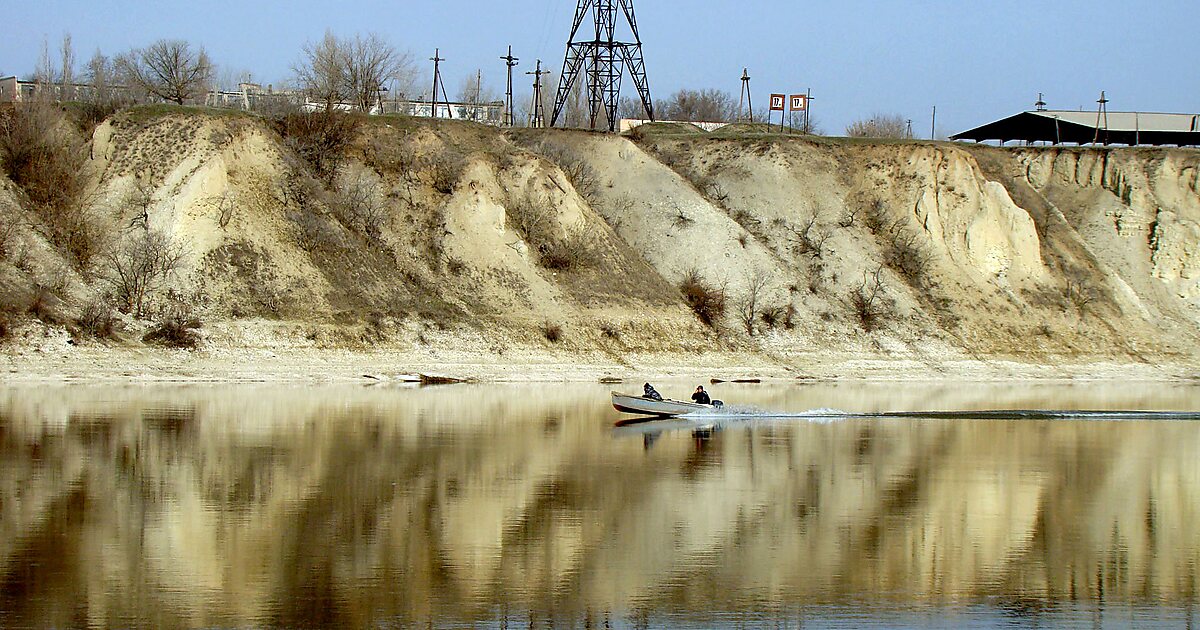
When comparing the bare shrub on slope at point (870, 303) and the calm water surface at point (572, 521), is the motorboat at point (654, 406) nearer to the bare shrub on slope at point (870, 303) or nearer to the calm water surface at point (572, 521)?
the calm water surface at point (572, 521)

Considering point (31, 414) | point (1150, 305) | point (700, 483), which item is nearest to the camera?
point (700, 483)

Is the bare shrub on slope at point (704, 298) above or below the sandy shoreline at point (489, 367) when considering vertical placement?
above

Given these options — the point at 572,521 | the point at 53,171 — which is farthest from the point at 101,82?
the point at 572,521

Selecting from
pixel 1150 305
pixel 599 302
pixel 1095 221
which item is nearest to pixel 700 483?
pixel 599 302

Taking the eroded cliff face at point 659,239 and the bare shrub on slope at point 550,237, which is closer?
the eroded cliff face at point 659,239

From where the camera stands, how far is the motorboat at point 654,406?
38.1 meters

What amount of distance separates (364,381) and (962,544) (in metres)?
30.4

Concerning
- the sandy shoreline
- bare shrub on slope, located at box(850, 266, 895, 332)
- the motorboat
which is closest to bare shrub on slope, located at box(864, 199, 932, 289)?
bare shrub on slope, located at box(850, 266, 895, 332)

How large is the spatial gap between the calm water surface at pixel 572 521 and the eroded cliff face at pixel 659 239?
1758 cm

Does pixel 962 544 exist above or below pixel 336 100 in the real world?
below

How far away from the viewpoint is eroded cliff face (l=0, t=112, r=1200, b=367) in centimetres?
5350

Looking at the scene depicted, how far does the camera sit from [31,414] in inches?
1303

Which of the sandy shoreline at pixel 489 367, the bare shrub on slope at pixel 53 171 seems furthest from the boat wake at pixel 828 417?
the bare shrub on slope at pixel 53 171

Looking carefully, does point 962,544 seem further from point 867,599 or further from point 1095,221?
point 1095,221
